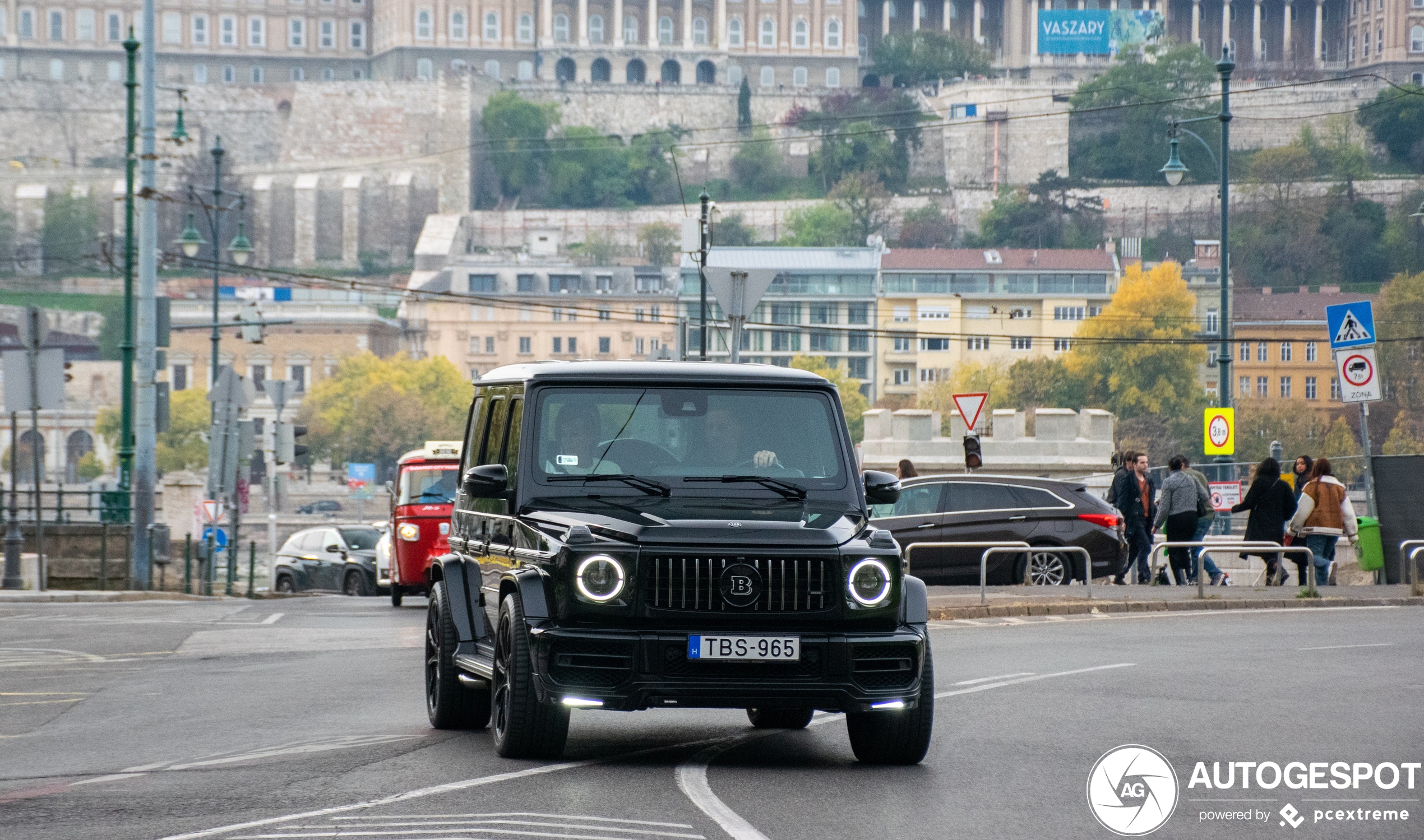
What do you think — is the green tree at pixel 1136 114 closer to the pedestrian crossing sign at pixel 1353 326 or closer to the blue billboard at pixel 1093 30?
the blue billboard at pixel 1093 30

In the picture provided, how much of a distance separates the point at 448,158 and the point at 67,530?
444 feet

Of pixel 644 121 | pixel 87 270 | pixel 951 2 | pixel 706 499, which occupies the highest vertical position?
pixel 951 2

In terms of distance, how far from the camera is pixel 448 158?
524 feet

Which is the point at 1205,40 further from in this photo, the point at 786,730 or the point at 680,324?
the point at 786,730

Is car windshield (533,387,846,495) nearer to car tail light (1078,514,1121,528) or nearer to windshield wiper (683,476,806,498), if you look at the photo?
windshield wiper (683,476,806,498)

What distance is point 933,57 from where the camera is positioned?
166500 millimetres

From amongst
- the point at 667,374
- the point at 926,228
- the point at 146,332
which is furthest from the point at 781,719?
the point at 926,228

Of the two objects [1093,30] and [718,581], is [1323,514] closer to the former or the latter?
[718,581]

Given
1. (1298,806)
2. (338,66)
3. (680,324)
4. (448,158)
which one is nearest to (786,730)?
(1298,806)

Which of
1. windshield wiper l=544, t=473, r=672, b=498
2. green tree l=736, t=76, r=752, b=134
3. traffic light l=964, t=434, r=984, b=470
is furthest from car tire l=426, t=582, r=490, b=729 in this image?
green tree l=736, t=76, r=752, b=134

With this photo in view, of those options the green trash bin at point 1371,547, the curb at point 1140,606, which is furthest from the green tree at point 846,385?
the curb at point 1140,606

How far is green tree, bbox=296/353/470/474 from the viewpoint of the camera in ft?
417

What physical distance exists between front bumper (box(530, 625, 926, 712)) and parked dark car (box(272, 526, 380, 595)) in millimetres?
24587

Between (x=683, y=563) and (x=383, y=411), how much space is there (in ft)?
398
